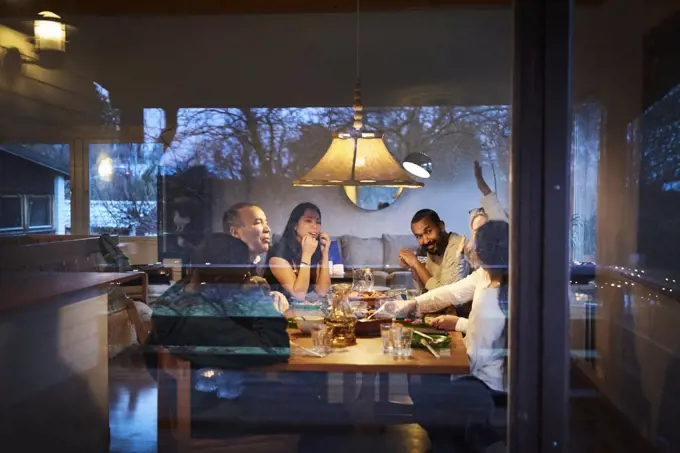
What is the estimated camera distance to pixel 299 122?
539 centimetres

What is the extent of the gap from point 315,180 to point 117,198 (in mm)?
2758

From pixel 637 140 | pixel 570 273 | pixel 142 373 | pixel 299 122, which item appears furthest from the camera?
pixel 299 122

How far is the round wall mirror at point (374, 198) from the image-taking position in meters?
5.18

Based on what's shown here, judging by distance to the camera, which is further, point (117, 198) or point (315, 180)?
point (117, 198)

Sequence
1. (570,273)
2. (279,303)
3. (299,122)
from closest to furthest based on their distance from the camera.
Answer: (570,273)
(279,303)
(299,122)

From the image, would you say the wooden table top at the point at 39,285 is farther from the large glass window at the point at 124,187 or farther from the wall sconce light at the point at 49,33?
the wall sconce light at the point at 49,33

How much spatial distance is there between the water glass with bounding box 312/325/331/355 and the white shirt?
0.44 m

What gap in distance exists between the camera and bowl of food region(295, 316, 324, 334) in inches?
85.4

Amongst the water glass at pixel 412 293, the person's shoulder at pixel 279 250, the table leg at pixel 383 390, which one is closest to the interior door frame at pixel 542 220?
the table leg at pixel 383 390

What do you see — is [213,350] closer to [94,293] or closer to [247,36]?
[94,293]

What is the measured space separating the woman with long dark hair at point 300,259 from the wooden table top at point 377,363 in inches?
22.1

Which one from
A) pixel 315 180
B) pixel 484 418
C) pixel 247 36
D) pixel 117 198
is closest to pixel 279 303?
pixel 315 180

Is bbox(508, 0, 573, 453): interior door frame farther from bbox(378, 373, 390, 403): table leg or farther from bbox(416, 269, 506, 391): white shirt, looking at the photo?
bbox(378, 373, 390, 403): table leg

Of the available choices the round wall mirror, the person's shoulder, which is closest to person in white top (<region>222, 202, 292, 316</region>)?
the person's shoulder
